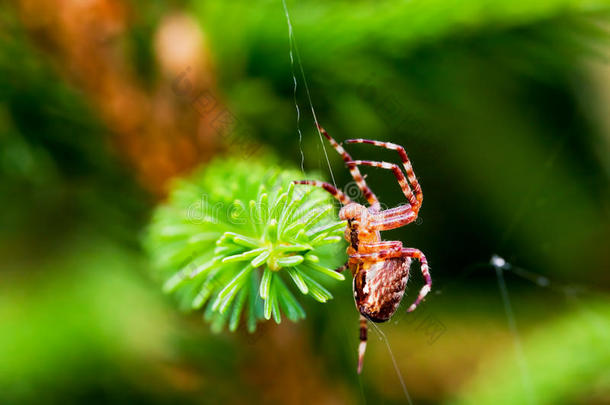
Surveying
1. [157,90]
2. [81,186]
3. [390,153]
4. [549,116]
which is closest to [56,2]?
[157,90]

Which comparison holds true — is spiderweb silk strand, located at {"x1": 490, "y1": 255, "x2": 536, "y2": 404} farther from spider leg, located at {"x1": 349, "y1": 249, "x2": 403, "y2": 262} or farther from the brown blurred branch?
the brown blurred branch

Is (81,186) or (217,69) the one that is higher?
(217,69)

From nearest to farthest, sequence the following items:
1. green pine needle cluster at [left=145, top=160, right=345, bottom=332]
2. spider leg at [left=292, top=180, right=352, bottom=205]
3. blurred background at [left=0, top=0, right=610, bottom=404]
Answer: green pine needle cluster at [left=145, top=160, right=345, bottom=332] < spider leg at [left=292, top=180, right=352, bottom=205] < blurred background at [left=0, top=0, right=610, bottom=404]

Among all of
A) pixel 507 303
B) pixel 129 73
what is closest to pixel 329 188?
pixel 129 73

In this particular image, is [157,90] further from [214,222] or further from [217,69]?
[214,222]

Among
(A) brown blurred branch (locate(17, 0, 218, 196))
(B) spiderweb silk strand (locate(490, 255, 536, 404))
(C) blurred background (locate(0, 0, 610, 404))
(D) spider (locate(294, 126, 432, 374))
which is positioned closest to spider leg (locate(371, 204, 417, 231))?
(D) spider (locate(294, 126, 432, 374))

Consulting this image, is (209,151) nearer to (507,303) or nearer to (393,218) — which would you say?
(393,218)
